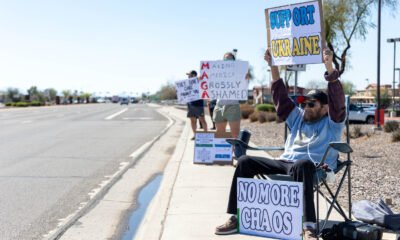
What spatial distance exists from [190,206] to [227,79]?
12.3 ft

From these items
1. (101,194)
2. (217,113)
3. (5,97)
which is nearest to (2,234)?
(101,194)

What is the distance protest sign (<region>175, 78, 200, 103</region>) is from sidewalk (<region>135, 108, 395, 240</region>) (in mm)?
2908

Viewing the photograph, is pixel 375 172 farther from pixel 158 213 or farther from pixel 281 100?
pixel 158 213

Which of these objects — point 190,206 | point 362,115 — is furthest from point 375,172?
point 362,115

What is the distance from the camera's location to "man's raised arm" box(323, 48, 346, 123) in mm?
4982

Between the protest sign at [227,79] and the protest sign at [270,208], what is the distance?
4570 mm

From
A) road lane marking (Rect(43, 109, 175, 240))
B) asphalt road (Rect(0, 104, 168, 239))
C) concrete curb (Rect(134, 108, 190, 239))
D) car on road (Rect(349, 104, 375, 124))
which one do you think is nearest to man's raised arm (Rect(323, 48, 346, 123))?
concrete curb (Rect(134, 108, 190, 239))

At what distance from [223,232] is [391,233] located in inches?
61.8

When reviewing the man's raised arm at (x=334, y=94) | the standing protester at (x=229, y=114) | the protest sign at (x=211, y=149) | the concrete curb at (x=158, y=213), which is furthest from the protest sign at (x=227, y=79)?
the man's raised arm at (x=334, y=94)

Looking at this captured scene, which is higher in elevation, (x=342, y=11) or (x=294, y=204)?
(x=342, y=11)

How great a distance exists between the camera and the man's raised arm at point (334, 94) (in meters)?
4.98

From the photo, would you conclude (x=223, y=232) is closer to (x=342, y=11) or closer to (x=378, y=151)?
(x=378, y=151)

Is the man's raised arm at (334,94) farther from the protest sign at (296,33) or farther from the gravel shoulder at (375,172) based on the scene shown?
the gravel shoulder at (375,172)

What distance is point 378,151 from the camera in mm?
12344
